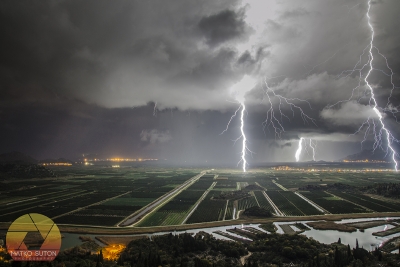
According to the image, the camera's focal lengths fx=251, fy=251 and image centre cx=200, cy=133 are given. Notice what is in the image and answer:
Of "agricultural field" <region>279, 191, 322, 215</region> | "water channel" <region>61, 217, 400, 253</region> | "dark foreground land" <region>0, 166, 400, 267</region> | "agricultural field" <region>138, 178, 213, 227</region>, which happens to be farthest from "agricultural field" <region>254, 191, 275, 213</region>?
"agricultural field" <region>138, 178, 213, 227</region>

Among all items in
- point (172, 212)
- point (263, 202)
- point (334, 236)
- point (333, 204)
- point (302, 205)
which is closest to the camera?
point (334, 236)

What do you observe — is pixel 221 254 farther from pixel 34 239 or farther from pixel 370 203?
pixel 370 203

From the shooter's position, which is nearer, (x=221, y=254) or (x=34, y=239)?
(x=221, y=254)

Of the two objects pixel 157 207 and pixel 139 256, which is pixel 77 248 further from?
pixel 157 207

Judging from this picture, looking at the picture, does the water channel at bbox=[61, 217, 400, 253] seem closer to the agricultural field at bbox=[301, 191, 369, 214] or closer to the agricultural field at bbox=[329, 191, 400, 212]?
the agricultural field at bbox=[301, 191, 369, 214]

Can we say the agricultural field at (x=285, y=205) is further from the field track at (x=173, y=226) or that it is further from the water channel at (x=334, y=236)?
the water channel at (x=334, y=236)

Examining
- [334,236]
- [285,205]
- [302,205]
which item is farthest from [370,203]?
[334,236]

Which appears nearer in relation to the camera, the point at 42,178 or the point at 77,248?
the point at 77,248

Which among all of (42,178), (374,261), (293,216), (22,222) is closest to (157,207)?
(22,222)
